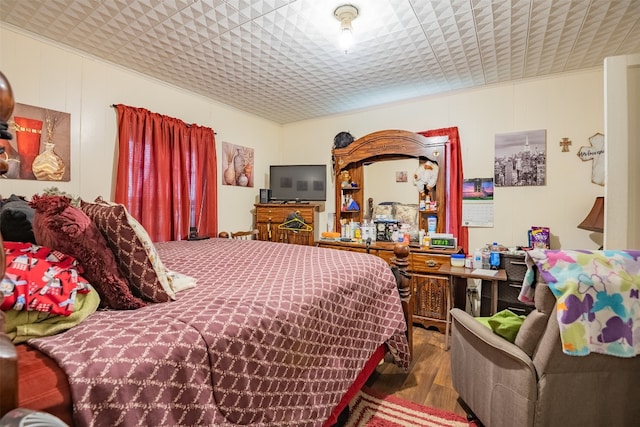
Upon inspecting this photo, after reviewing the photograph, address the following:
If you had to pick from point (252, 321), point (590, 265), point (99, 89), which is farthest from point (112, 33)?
point (590, 265)

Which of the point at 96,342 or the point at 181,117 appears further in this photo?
the point at 181,117

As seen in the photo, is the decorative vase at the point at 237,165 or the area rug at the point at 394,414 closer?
the area rug at the point at 394,414

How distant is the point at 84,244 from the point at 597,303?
1974 millimetres

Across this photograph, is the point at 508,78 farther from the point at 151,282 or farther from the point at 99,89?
the point at 99,89

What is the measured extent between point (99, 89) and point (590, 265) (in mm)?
3728

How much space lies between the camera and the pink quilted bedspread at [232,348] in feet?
2.39

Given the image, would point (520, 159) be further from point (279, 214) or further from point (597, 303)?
point (279, 214)

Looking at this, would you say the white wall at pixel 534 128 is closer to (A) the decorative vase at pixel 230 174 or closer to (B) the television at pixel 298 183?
(B) the television at pixel 298 183

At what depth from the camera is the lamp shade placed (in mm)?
2588

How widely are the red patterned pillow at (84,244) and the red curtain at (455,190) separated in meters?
3.19

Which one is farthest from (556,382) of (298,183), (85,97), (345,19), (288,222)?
(85,97)

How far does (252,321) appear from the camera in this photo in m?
1.04

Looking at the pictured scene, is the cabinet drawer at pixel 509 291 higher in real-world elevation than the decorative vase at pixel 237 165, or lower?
lower

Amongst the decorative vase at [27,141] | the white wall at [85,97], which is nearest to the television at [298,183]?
the white wall at [85,97]
